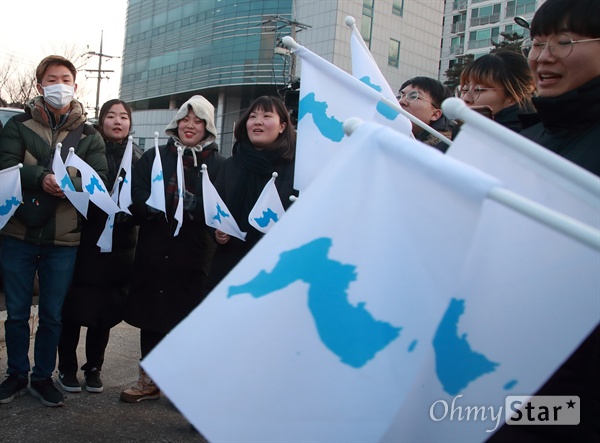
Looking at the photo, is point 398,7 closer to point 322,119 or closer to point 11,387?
point 11,387

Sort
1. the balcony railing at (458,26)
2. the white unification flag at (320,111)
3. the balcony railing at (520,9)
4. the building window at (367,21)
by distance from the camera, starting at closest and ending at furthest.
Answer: the white unification flag at (320,111)
the building window at (367,21)
the balcony railing at (520,9)
the balcony railing at (458,26)

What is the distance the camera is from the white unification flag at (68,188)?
11.8 ft

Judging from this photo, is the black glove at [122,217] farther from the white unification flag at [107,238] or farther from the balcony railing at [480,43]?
the balcony railing at [480,43]

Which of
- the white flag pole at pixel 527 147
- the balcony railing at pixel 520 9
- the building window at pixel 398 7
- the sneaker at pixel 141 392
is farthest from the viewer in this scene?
the balcony railing at pixel 520 9

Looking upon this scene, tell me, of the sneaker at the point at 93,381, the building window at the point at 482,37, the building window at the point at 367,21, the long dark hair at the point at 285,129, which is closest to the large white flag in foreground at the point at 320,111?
the long dark hair at the point at 285,129

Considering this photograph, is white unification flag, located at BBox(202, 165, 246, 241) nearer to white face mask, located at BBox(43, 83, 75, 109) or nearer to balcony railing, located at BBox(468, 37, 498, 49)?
white face mask, located at BBox(43, 83, 75, 109)

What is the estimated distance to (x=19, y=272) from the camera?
3646 millimetres

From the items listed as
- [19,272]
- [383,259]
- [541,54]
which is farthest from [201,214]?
[383,259]

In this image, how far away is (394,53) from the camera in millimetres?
44375

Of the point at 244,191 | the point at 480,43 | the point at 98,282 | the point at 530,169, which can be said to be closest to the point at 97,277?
the point at 98,282

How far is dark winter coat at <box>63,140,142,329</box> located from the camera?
396 centimetres

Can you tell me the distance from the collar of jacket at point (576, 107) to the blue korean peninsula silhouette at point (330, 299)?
84cm

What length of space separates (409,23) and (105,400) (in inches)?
1799

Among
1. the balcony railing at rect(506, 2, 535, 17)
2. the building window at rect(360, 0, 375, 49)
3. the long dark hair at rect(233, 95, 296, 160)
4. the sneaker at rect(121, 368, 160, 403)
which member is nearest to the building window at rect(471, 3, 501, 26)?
the balcony railing at rect(506, 2, 535, 17)
